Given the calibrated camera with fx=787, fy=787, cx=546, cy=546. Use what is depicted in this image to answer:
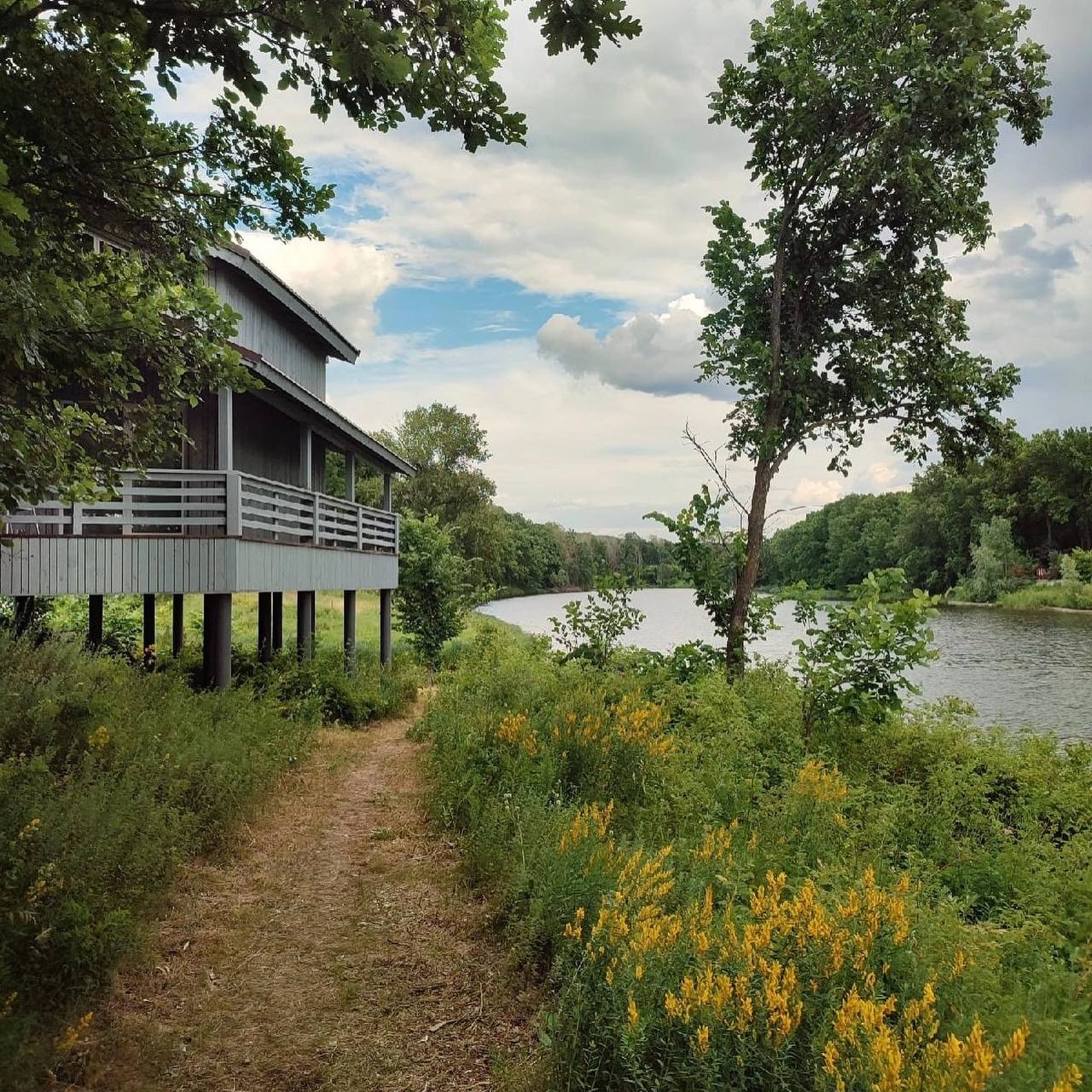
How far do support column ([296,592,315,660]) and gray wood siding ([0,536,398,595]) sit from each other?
2.84 meters

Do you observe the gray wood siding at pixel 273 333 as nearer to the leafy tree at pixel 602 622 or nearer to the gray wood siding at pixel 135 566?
the gray wood siding at pixel 135 566

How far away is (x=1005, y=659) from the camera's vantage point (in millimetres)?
26312

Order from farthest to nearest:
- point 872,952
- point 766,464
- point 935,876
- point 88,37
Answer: point 766,464
point 935,876
point 88,37
point 872,952

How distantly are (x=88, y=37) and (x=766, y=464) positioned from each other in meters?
11.8

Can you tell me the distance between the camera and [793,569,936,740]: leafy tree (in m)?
10.6

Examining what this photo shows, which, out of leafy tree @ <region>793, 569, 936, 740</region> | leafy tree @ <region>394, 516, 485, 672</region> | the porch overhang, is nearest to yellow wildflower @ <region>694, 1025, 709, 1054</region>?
leafy tree @ <region>793, 569, 936, 740</region>

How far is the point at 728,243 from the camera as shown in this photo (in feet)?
47.4

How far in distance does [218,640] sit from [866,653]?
9.16m

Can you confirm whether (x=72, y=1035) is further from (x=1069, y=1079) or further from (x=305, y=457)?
(x=305, y=457)

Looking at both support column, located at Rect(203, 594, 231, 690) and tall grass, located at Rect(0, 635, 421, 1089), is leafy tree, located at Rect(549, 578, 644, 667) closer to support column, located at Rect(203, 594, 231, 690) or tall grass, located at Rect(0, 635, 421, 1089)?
tall grass, located at Rect(0, 635, 421, 1089)

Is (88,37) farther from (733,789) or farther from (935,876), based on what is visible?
(935,876)

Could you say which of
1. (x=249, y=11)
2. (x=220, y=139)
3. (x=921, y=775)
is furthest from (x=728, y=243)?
(x=249, y=11)

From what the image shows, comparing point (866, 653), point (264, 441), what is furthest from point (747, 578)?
point (264, 441)

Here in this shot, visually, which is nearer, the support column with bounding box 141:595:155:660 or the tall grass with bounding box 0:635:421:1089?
the tall grass with bounding box 0:635:421:1089
